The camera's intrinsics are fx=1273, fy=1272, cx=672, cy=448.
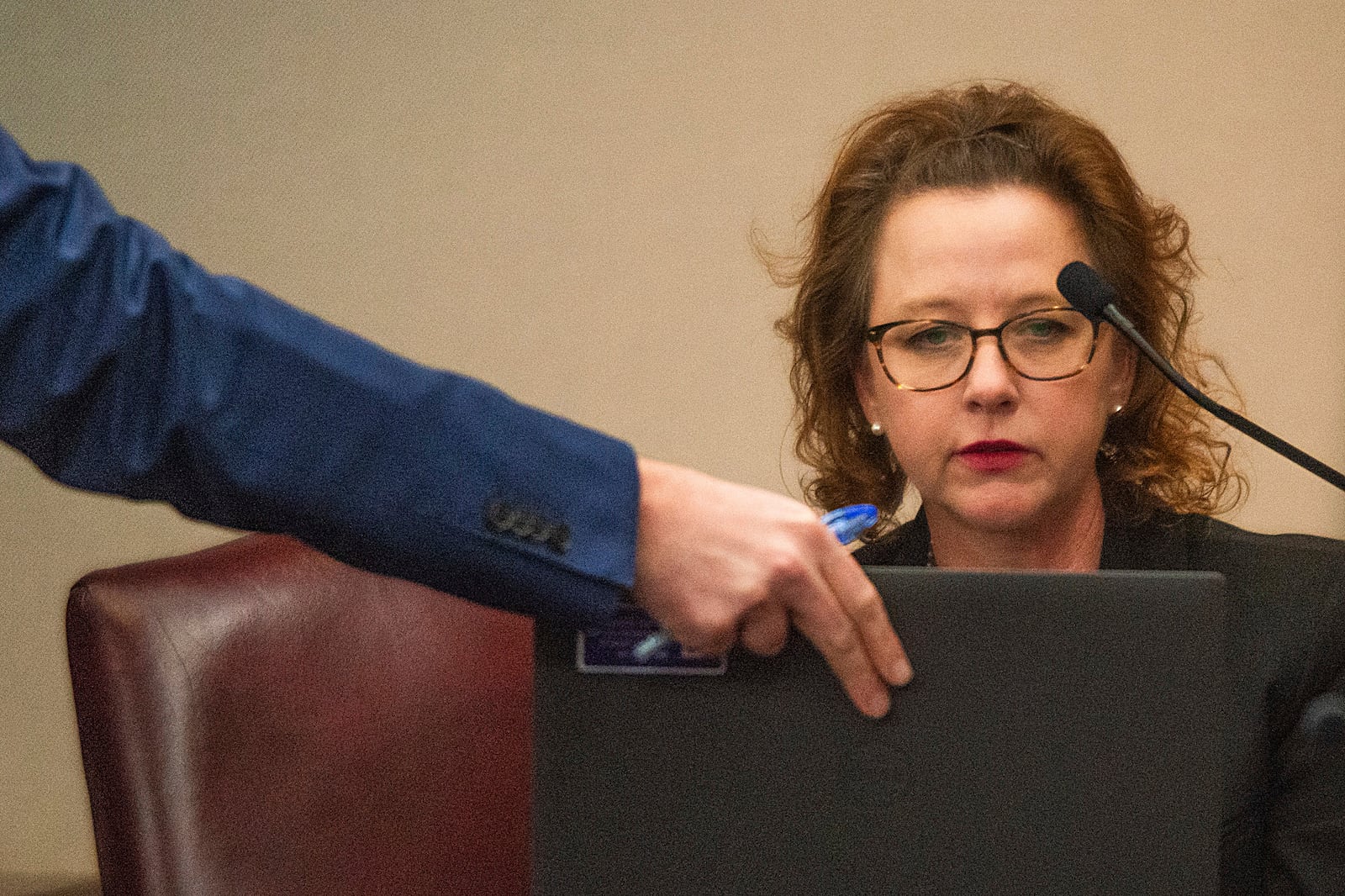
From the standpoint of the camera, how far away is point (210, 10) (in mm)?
1873

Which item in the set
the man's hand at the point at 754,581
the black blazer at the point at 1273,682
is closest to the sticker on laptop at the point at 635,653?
A: the man's hand at the point at 754,581

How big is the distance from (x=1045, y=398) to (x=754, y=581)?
1.70 ft

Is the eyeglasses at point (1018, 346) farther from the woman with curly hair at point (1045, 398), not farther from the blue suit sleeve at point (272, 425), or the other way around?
the blue suit sleeve at point (272, 425)

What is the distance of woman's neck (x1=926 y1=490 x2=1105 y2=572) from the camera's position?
1.10m

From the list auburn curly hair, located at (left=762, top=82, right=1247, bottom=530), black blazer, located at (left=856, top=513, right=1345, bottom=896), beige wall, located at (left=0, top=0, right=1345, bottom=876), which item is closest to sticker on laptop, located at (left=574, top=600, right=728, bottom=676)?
black blazer, located at (left=856, top=513, right=1345, bottom=896)

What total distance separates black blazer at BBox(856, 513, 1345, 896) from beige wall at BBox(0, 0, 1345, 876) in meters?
0.57

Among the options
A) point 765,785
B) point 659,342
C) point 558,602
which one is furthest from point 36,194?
point 659,342

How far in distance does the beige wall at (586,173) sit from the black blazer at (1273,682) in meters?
0.57

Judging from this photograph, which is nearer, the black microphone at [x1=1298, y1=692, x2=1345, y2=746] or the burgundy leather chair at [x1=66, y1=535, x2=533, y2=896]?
the black microphone at [x1=1298, y1=692, x2=1345, y2=746]

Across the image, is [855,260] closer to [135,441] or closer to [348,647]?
[348,647]

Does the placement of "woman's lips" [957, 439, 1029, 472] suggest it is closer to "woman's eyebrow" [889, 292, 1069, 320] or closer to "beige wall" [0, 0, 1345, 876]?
"woman's eyebrow" [889, 292, 1069, 320]

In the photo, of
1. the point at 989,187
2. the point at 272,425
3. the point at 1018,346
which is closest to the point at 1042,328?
the point at 1018,346

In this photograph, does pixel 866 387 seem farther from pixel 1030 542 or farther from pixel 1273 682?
pixel 1273 682

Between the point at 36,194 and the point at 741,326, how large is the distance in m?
1.24
